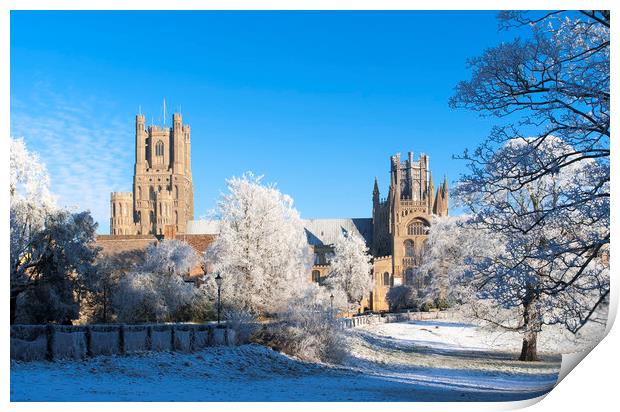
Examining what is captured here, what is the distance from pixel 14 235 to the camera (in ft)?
51.2

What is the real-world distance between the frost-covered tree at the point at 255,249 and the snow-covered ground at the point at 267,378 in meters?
5.71

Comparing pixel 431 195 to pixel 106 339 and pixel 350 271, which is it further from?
pixel 106 339

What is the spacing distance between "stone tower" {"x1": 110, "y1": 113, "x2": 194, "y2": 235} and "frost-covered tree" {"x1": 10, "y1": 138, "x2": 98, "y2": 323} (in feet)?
141

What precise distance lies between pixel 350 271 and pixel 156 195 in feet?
112

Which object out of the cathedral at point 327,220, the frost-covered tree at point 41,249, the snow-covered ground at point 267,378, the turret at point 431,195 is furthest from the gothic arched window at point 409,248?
the snow-covered ground at point 267,378

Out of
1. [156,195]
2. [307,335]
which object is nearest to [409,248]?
[156,195]

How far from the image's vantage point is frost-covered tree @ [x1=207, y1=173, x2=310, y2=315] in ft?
85.1

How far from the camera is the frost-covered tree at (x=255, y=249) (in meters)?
25.9

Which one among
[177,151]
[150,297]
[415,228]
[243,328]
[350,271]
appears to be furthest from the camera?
[415,228]

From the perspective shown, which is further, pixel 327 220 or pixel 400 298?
pixel 327 220

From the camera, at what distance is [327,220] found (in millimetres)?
79125

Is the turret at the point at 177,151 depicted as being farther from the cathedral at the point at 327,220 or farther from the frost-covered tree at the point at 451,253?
the frost-covered tree at the point at 451,253

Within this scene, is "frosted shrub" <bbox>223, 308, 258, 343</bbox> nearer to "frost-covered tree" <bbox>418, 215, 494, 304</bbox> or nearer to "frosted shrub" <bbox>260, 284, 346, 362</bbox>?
"frosted shrub" <bbox>260, 284, 346, 362</bbox>
